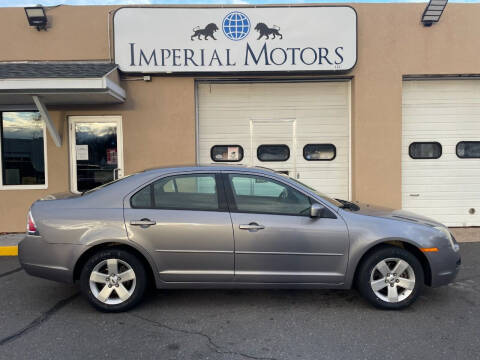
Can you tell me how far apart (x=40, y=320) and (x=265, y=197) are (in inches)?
104

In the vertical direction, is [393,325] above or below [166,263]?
below

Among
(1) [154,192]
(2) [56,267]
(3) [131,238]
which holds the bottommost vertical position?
(2) [56,267]

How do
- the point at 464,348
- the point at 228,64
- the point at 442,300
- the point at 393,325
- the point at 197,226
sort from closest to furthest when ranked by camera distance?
the point at 464,348 → the point at 393,325 → the point at 197,226 → the point at 442,300 → the point at 228,64

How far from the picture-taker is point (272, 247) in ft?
13.1

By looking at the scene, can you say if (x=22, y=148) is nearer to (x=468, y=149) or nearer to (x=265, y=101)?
(x=265, y=101)

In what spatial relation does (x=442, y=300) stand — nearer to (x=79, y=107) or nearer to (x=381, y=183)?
(x=381, y=183)

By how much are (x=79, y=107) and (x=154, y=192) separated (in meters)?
4.72

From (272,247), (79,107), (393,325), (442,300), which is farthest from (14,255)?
(442,300)

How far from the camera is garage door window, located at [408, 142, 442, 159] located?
27.4 ft

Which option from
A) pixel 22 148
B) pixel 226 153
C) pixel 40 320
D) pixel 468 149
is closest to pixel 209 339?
pixel 40 320

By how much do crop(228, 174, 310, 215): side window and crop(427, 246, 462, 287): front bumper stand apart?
1411 millimetres

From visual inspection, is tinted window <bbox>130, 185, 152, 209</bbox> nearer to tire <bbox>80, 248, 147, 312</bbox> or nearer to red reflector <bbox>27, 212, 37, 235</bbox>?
tire <bbox>80, 248, 147, 312</bbox>

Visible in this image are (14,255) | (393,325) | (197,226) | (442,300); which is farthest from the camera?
(14,255)

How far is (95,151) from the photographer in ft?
26.5
